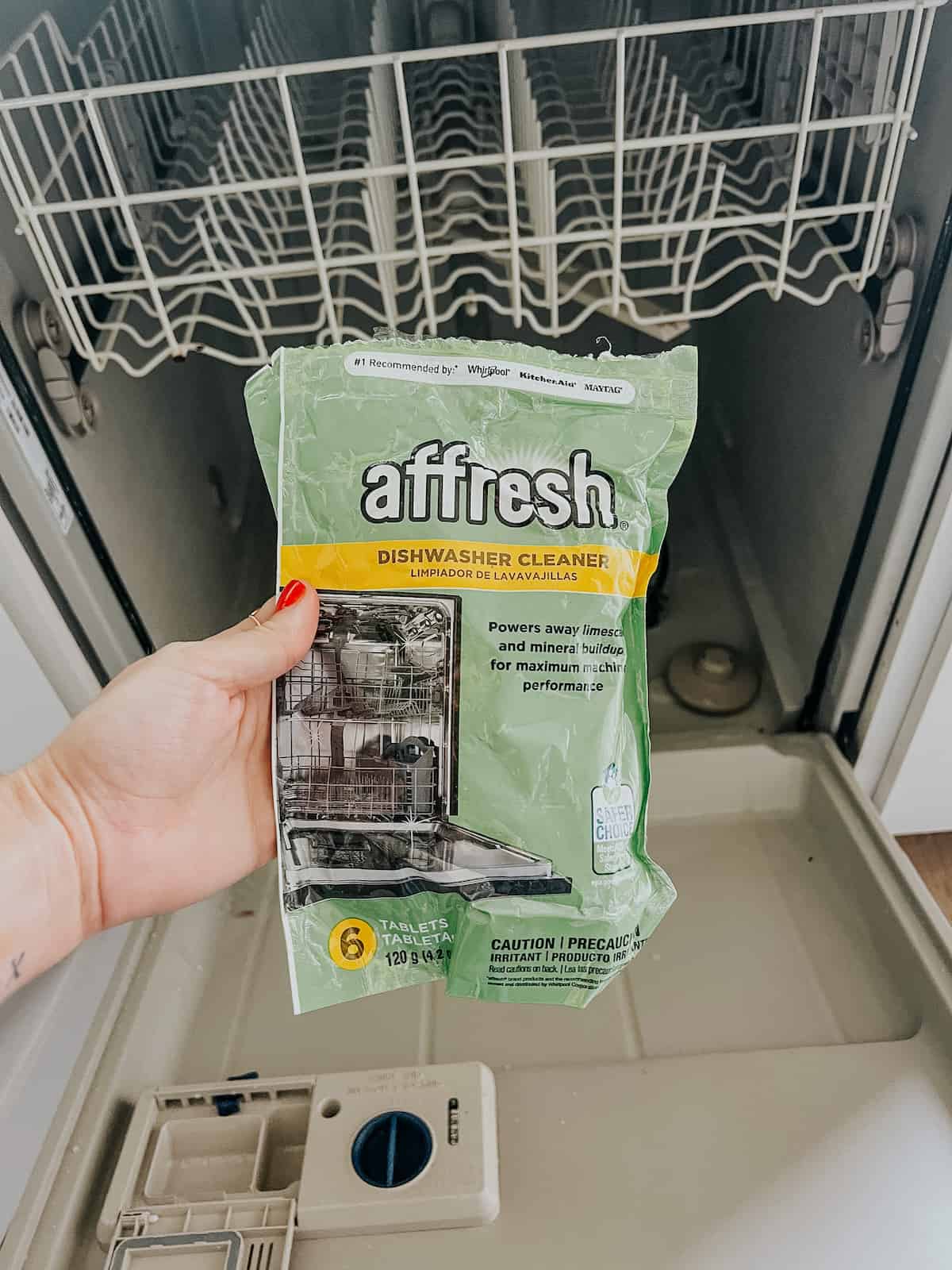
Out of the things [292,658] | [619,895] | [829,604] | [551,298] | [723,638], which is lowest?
[723,638]

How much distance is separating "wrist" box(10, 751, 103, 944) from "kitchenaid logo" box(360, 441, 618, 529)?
26cm

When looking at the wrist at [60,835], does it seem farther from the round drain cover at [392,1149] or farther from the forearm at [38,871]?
the round drain cover at [392,1149]

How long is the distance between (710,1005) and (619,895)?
1.01ft

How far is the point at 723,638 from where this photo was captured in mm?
1226

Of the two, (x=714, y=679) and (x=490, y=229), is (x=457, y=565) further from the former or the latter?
(x=714, y=679)

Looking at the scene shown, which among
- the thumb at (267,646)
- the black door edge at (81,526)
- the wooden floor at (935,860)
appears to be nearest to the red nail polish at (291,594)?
the thumb at (267,646)

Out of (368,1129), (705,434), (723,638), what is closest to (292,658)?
(368,1129)

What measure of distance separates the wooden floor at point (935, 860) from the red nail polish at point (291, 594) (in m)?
0.84

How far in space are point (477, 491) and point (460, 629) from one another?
0.30ft

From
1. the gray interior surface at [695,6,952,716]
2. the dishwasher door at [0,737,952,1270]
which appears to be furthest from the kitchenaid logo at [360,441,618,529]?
the dishwasher door at [0,737,952,1270]

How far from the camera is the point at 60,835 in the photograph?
553mm

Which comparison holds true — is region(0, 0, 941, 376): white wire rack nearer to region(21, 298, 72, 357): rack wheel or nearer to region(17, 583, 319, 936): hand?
region(21, 298, 72, 357): rack wheel

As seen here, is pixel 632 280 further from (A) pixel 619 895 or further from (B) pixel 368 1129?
(B) pixel 368 1129

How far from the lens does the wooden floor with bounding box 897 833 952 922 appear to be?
3.35 feet
